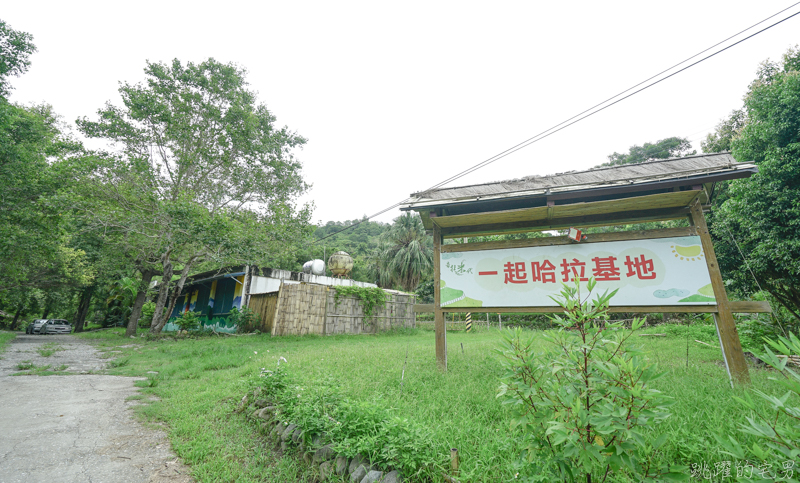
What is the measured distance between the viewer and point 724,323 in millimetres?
4203

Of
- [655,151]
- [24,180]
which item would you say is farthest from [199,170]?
[655,151]

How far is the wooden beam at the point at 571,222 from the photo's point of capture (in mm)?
4998

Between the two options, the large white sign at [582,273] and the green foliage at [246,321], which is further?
the green foliage at [246,321]

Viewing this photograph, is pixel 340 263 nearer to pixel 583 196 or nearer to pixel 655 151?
pixel 583 196

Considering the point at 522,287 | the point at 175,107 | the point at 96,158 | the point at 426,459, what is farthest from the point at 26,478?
the point at 175,107

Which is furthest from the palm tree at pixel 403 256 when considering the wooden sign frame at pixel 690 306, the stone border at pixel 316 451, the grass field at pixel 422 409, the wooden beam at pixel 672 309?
the stone border at pixel 316 451

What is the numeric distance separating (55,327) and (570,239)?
33.6 m

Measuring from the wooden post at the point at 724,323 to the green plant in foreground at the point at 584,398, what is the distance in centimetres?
366

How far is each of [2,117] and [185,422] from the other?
35.5 feet

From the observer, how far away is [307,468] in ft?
9.64

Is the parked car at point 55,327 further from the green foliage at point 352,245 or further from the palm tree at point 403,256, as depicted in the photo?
the palm tree at point 403,256

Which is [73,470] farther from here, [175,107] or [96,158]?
[175,107]

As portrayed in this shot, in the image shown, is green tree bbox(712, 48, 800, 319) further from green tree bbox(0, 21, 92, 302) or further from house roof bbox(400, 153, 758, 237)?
green tree bbox(0, 21, 92, 302)

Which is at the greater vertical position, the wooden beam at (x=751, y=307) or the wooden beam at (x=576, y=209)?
the wooden beam at (x=576, y=209)
